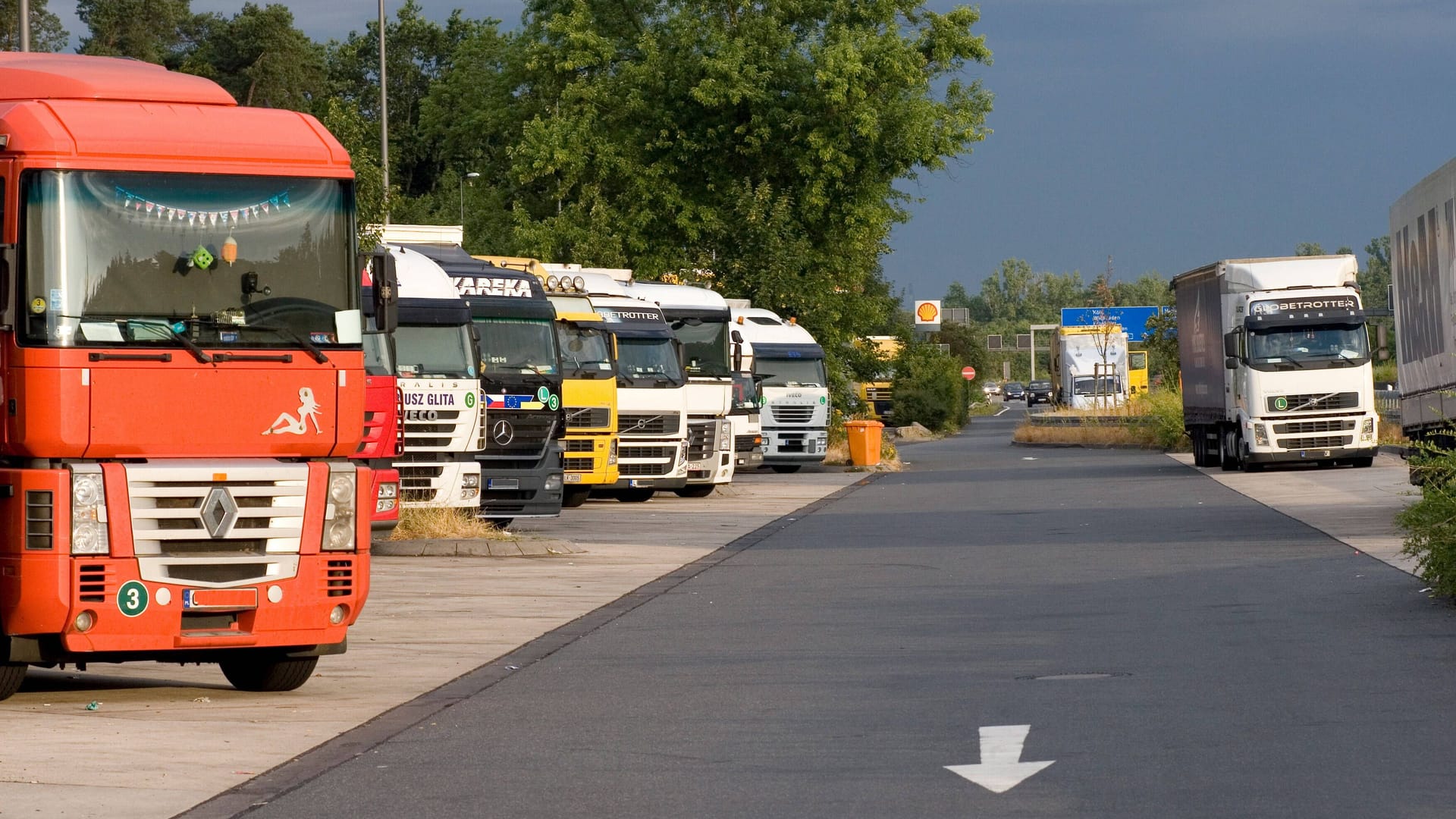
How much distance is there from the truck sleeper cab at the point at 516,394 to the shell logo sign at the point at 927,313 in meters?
88.5

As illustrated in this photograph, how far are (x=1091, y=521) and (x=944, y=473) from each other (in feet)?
57.6

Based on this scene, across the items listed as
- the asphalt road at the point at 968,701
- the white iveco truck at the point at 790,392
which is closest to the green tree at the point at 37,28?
the white iveco truck at the point at 790,392

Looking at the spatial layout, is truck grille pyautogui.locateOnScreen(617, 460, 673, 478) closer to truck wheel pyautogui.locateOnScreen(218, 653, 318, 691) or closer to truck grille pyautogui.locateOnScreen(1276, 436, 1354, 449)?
truck grille pyautogui.locateOnScreen(1276, 436, 1354, 449)

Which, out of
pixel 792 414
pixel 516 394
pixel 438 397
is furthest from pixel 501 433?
pixel 792 414

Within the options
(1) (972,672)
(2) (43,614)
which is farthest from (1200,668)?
(2) (43,614)

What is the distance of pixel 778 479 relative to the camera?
43156 millimetres

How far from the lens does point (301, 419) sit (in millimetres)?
11445

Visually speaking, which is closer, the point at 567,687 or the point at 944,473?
the point at 567,687

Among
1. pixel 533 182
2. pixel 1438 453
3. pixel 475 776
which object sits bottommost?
pixel 475 776

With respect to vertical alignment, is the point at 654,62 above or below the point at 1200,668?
above

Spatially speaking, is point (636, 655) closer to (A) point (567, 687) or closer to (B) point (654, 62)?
(A) point (567, 687)

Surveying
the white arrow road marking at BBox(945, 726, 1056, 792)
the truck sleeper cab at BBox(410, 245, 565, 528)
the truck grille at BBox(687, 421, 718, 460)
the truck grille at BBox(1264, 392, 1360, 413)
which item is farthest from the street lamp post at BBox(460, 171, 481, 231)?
the white arrow road marking at BBox(945, 726, 1056, 792)

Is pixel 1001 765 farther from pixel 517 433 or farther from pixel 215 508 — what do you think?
pixel 517 433

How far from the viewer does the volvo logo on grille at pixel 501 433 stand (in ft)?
81.3
